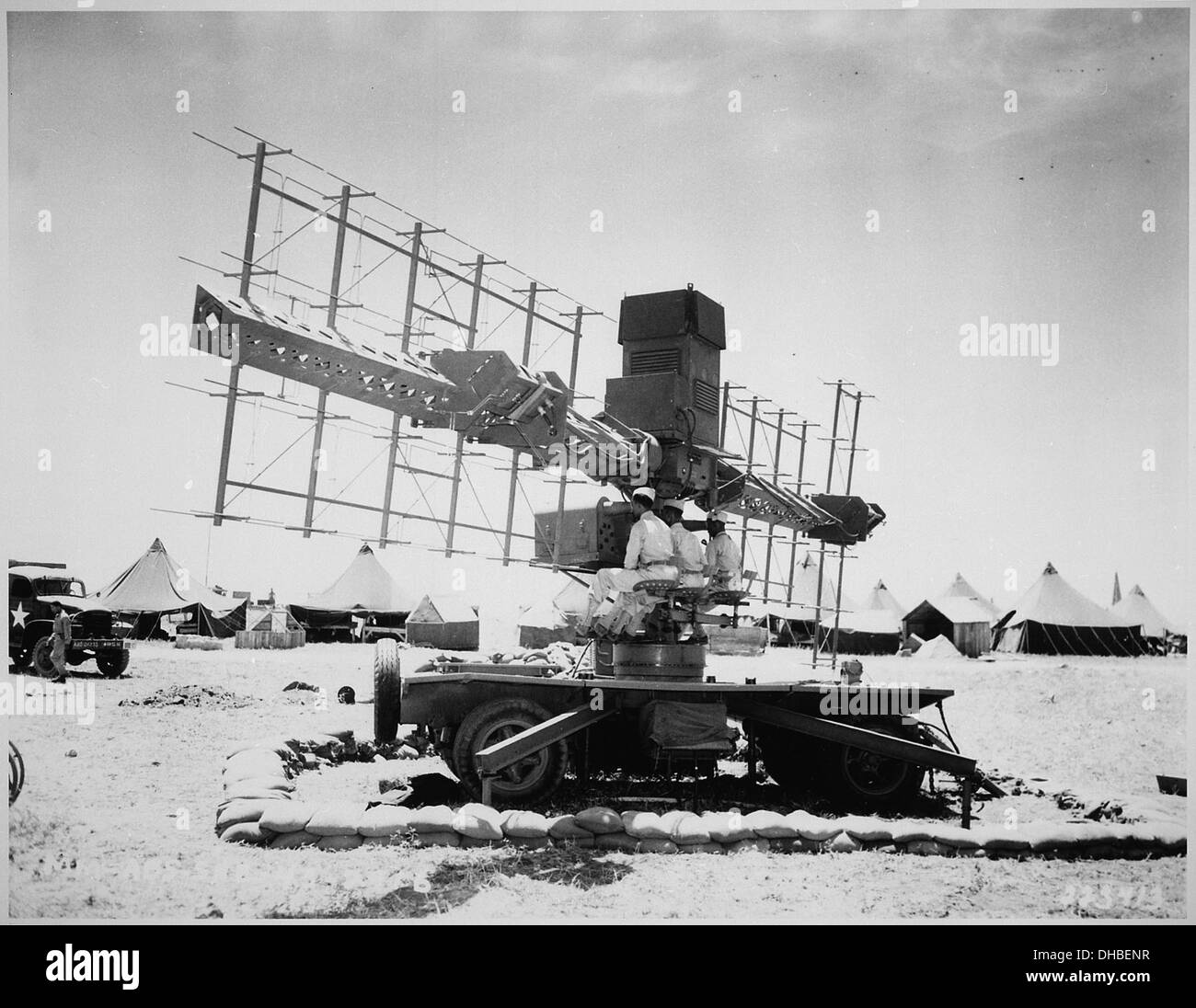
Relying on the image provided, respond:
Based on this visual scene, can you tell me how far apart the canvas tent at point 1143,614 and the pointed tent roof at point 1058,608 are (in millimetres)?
973

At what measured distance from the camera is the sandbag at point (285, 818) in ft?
25.2

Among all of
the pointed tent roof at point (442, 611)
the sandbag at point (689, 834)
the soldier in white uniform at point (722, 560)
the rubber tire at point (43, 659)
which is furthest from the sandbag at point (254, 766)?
the pointed tent roof at point (442, 611)

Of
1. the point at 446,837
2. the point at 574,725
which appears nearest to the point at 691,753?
the point at 574,725

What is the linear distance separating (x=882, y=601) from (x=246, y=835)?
120 feet

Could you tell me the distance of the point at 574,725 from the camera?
9.25 metres

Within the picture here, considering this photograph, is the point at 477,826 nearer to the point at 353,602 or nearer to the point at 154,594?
the point at 154,594

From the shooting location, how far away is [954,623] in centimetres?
3650

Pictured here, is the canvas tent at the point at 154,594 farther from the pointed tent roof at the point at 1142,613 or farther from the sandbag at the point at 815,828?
the pointed tent roof at the point at 1142,613

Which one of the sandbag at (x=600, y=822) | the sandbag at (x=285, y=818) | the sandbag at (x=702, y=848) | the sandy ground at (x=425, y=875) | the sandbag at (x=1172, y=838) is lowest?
the sandy ground at (x=425, y=875)

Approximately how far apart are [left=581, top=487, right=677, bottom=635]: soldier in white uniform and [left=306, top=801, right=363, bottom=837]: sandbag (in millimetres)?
2888

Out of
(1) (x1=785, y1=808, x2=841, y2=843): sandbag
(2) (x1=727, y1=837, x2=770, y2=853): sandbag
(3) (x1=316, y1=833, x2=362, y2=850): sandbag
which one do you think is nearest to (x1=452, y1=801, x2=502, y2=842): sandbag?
(3) (x1=316, y1=833, x2=362, y2=850): sandbag

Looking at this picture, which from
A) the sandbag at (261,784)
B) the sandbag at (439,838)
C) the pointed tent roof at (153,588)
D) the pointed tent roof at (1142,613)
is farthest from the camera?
the pointed tent roof at (1142,613)
